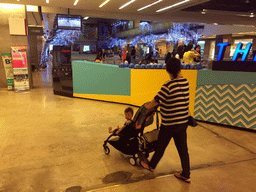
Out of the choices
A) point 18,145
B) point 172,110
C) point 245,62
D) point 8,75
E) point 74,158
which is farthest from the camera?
point 8,75

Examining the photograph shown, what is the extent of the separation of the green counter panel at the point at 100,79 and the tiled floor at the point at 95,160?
1.50 meters

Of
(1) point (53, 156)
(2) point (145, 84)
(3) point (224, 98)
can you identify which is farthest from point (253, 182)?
(2) point (145, 84)

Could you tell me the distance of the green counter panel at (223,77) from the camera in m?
4.16

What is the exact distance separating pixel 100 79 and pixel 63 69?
67.7 inches

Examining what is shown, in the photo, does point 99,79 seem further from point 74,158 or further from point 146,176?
point 146,176

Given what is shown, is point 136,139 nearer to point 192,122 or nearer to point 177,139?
point 177,139

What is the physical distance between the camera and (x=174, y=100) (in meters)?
2.30

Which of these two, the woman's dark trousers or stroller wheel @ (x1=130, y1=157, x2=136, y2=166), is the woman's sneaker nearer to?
the woman's dark trousers

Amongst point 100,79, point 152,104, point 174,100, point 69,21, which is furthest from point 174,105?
point 69,21

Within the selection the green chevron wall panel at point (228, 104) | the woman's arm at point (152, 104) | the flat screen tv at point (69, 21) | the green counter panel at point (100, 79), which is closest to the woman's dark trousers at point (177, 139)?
the woman's arm at point (152, 104)

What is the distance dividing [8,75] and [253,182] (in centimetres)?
935

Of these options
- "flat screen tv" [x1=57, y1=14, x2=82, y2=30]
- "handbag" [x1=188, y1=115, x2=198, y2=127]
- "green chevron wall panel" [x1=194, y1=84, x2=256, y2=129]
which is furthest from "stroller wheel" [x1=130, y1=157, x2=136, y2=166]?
"flat screen tv" [x1=57, y1=14, x2=82, y2=30]

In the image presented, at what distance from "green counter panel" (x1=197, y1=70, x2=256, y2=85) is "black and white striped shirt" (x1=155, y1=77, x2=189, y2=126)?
8.13 feet

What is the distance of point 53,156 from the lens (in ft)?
10.6
